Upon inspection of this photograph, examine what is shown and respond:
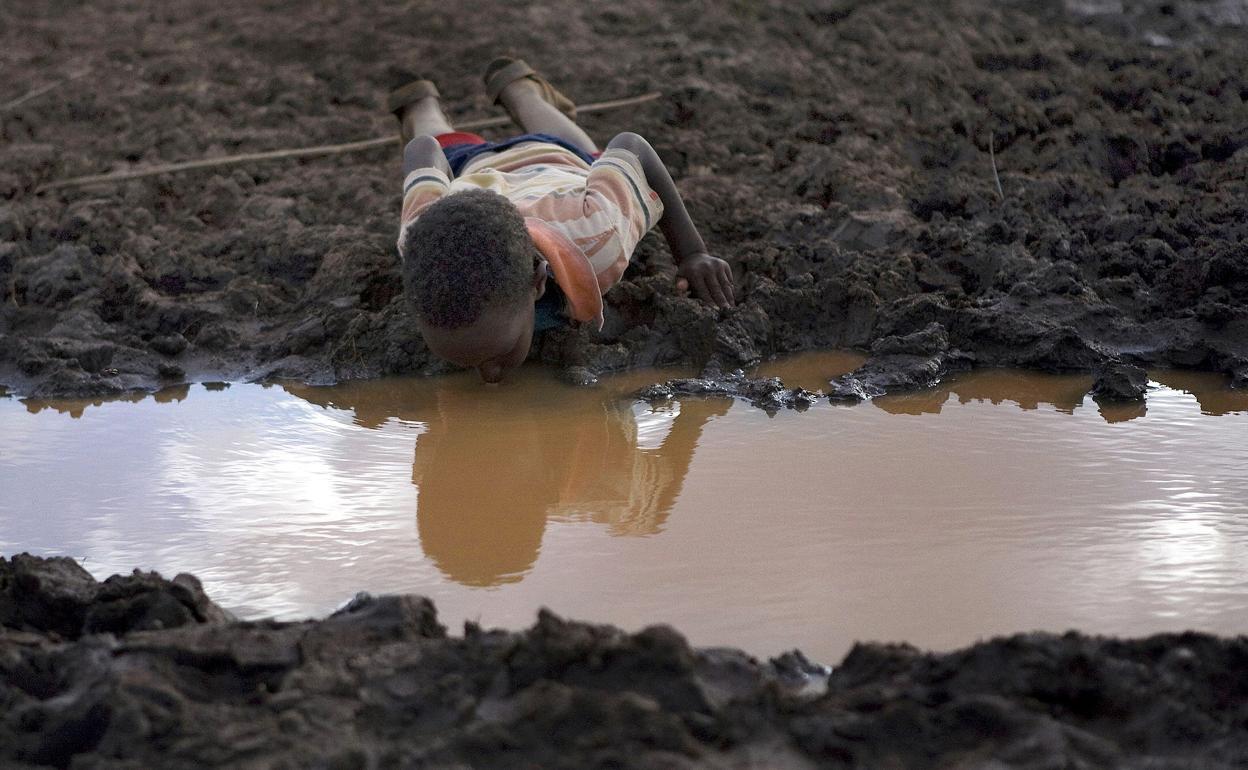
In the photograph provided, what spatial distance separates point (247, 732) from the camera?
1.60 meters

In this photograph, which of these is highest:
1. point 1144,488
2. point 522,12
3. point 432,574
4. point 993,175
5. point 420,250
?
point 522,12

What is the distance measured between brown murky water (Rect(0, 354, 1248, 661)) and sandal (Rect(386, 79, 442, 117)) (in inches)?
59.4

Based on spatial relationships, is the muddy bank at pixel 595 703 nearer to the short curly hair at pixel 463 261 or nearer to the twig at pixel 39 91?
the short curly hair at pixel 463 261

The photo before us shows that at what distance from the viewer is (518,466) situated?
10.2ft

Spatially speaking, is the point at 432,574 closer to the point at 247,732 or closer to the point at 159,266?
the point at 247,732

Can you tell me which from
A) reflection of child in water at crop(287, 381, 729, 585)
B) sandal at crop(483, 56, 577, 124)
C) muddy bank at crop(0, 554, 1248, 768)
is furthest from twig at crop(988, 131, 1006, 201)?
muddy bank at crop(0, 554, 1248, 768)

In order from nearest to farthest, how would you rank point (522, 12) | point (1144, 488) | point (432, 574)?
point (432, 574) → point (1144, 488) → point (522, 12)

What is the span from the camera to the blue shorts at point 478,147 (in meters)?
4.38

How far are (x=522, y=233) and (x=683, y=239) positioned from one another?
33.6 inches

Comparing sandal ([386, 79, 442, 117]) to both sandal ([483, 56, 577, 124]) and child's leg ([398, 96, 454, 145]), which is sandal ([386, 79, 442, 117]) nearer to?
child's leg ([398, 96, 454, 145])

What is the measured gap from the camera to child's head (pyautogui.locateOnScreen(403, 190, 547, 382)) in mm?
3215

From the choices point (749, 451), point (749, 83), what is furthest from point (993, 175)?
point (749, 451)

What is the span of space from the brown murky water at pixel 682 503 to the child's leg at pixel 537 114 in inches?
47.1

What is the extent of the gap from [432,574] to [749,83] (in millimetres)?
3751
